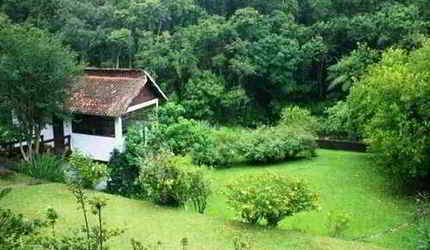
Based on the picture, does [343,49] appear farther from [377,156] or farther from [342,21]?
[377,156]

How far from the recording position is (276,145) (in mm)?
23719

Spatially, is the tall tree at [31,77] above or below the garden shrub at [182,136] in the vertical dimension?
above

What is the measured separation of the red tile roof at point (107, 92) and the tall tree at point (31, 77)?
1.34 m

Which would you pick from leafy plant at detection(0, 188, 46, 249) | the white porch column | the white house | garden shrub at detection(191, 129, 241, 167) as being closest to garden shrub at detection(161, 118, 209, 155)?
garden shrub at detection(191, 129, 241, 167)

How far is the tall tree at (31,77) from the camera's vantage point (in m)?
18.3

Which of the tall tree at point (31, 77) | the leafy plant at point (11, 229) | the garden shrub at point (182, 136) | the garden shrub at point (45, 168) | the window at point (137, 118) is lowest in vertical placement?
the garden shrub at point (45, 168)

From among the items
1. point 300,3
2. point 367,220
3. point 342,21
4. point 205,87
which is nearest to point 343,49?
point 342,21

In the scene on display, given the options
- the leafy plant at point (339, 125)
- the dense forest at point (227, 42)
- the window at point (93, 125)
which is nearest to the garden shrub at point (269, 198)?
the window at point (93, 125)

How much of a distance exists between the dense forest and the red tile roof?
7.57 m

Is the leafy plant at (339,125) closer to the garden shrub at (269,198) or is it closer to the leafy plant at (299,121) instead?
the leafy plant at (299,121)

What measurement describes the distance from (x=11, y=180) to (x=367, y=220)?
11347mm

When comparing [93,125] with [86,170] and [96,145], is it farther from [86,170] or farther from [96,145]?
[86,170]

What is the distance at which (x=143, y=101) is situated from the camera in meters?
22.4

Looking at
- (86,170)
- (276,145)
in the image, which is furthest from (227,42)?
(86,170)
